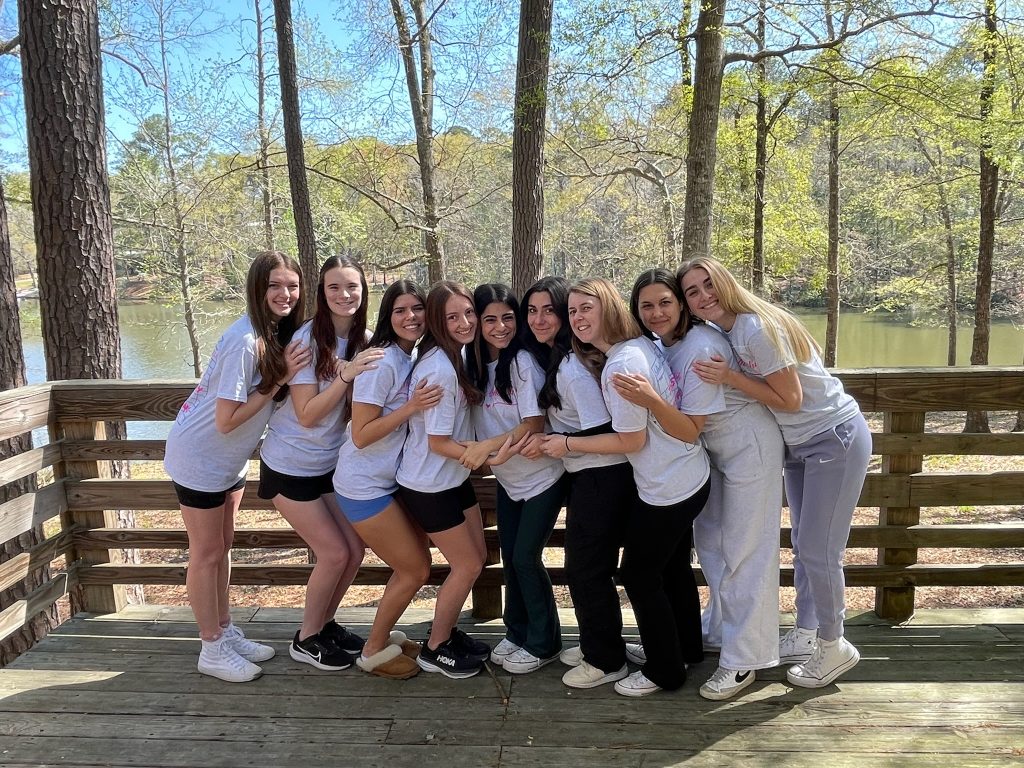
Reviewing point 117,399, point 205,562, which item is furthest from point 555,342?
point 117,399

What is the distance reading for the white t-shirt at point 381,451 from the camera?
8.74ft

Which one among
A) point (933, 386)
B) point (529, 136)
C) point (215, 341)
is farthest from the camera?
point (215, 341)

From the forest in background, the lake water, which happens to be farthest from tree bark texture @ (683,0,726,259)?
the lake water

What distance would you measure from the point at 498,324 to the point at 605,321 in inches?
16.8

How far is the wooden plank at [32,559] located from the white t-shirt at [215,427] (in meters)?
1.08

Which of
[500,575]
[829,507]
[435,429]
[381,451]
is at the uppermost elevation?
[435,429]

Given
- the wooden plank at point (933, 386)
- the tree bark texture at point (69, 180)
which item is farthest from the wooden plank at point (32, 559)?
the wooden plank at point (933, 386)

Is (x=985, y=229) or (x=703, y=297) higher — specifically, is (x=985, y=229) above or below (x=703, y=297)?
above

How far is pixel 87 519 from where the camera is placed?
3.53 m

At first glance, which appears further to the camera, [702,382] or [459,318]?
[459,318]

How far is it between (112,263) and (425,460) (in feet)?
9.76

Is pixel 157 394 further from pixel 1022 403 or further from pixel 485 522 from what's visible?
pixel 1022 403

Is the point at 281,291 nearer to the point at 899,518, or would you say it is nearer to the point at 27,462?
Answer: the point at 27,462

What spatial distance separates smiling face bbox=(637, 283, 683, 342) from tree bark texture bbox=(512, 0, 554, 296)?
13.0 ft
